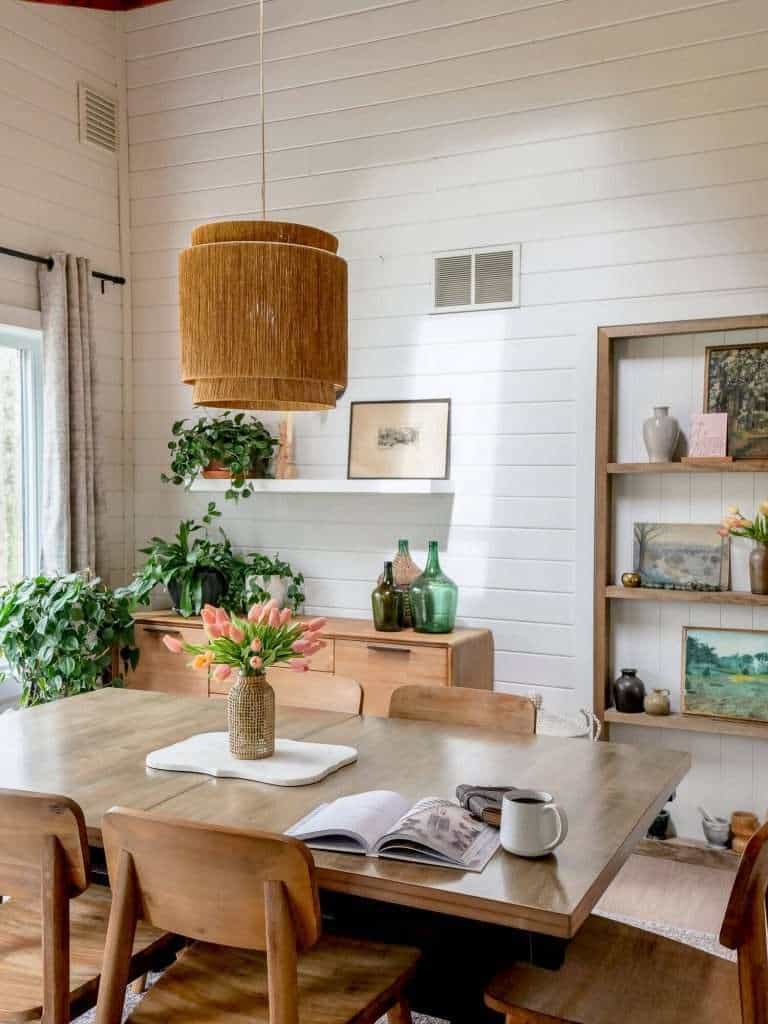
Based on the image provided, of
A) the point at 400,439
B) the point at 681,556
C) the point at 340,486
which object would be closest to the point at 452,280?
the point at 400,439

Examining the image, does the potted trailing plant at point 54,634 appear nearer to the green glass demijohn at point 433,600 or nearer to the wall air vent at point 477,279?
the green glass demijohn at point 433,600

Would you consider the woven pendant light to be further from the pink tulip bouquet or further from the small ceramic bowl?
the small ceramic bowl

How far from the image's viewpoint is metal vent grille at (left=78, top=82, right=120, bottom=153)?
191 inches

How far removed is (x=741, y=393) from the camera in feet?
12.4

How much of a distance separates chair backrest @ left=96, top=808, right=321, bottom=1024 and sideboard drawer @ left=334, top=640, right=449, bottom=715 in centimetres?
223

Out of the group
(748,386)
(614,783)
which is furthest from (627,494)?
(614,783)

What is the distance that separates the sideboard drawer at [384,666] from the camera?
3926 millimetres

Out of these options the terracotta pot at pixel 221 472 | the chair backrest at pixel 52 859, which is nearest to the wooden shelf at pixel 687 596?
the terracotta pot at pixel 221 472

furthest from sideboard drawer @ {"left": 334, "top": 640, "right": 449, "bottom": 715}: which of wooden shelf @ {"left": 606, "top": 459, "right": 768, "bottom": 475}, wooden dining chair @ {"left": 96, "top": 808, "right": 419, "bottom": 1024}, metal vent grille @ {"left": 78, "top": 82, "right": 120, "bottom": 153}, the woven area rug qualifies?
metal vent grille @ {"left": 78, "top": 82, "right": 120, "bottom": 153}

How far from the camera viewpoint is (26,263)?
14.8 feet

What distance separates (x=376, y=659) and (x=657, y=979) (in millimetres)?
2282

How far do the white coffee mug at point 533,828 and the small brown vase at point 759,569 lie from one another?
2.16 meters

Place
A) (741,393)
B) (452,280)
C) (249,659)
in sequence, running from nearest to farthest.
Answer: (249,659) < (741,393) < (452,280)

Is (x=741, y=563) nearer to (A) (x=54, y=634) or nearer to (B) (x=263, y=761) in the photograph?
(B) (x=263, y=761)
